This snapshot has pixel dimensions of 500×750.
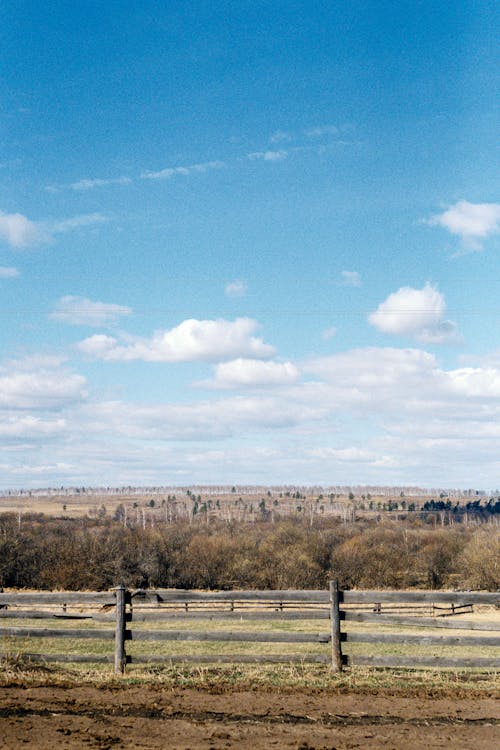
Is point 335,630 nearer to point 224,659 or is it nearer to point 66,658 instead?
point 224,659

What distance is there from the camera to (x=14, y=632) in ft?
40.1

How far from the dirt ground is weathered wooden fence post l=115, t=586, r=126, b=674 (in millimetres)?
1026

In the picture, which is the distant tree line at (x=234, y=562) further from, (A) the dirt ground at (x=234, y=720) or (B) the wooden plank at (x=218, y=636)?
(A) the dirt ground at (x=234, y=720)

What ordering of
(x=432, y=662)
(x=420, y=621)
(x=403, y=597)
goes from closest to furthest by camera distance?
(x=432, y=662), (x=420, y=621), (x=403, y=597)

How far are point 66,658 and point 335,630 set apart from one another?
462 cm

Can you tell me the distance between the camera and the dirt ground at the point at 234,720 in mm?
7758

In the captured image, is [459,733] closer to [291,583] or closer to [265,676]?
[265,676]

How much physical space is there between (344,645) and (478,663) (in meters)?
16.1

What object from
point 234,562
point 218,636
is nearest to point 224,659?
point 218,636

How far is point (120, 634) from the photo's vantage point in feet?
37.4

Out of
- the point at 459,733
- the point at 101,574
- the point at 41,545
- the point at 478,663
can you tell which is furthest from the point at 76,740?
the point at 41,545

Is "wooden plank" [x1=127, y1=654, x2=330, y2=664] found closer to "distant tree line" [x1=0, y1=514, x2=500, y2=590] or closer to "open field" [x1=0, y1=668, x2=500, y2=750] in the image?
"open field" [x1=0, y1=668, x2=500, y2=750]

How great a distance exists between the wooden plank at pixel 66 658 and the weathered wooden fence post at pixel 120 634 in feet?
0.73

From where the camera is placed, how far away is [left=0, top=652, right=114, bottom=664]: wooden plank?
11.5 metres
